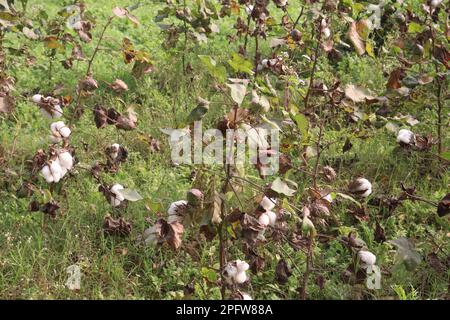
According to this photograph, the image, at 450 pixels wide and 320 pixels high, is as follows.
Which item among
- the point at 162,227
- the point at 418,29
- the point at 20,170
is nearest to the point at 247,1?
the point at 418,29

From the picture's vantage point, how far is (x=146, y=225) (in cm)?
311

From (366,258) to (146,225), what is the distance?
1.10m

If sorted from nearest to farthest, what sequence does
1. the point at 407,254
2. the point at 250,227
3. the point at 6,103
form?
the point at 250,227 → the point at 407,254 → the point at 6,103

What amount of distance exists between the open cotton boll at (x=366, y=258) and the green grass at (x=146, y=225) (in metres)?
0.10

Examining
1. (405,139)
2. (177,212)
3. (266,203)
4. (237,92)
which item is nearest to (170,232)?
(177,212)

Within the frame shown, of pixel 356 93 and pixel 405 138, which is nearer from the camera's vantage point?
pixel 356 93

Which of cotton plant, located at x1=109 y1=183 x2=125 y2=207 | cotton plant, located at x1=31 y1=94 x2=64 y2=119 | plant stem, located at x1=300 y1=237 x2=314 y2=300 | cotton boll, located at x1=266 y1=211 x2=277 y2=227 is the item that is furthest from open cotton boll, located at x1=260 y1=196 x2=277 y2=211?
cotton plant, located at x1=31 y1=94 x2=64 y2=119

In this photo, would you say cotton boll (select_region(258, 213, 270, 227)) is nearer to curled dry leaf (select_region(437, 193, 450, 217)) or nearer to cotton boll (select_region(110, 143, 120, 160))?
curled dry leaf (select_region(437, 193, 450, 217))

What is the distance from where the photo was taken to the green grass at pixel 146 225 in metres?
2.73

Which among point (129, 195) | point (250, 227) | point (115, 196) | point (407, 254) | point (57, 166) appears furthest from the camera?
point (115, 196)

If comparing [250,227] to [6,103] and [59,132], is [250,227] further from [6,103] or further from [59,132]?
[6,103]

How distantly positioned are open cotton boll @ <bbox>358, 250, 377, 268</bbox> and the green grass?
0.34 feet

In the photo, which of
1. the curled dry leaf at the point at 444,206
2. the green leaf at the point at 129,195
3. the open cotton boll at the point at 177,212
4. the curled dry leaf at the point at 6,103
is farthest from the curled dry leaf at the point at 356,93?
the curled dry leaf at the point at 6,103

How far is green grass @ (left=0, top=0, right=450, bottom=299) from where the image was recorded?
108 inches
